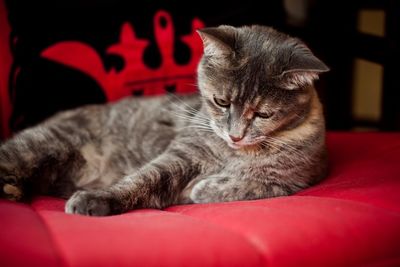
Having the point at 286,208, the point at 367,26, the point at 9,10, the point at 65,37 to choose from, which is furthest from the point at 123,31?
the point at 367,26

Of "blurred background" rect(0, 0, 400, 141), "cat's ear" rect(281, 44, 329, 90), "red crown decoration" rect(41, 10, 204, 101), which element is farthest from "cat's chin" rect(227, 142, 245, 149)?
"blurred background" rect(0, 0, 400, 141)

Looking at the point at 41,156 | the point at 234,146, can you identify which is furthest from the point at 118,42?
the point at 234,146

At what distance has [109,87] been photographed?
2.09 meters

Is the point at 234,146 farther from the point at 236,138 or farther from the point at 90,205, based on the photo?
the point at 90,205

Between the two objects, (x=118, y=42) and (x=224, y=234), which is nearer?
(x=224, y=234)

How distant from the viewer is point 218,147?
5.34ft

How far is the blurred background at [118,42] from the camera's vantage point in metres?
1.94

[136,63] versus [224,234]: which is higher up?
[136,63]

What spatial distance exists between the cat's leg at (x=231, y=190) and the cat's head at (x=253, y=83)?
0.12 meters

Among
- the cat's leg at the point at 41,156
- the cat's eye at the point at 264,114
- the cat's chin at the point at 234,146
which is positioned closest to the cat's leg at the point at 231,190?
the cat's chin at the point at 234,146

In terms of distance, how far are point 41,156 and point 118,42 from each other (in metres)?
0.65

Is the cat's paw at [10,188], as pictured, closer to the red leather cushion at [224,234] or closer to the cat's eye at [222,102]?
the red leather cushion at [224,234]

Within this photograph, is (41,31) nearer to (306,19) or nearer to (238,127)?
(238,127)

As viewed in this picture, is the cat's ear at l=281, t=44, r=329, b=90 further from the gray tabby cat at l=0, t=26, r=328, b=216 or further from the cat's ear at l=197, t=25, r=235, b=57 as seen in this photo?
the cat's ear at l=197, t=25, r=235, b=57
